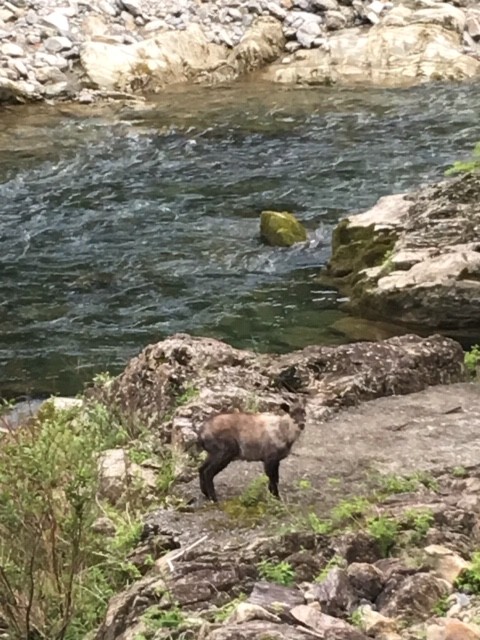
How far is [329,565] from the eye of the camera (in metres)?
4.34

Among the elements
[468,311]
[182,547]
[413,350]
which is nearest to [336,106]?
[468,311]

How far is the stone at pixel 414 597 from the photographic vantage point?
155 inches

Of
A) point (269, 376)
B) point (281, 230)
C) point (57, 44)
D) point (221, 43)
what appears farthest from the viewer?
point (221, 43)

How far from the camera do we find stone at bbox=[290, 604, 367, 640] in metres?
3.69

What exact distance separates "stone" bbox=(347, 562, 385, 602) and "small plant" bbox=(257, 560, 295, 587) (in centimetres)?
27

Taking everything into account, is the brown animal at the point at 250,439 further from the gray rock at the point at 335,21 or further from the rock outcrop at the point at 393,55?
the gray rock at the point at 335,21

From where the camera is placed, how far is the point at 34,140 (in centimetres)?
1825

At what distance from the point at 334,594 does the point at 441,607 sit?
43 centimetres

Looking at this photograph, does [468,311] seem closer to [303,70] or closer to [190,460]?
[190,460]

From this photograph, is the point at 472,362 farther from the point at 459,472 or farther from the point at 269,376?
the point at 459,472

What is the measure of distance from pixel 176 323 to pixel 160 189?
4995mm

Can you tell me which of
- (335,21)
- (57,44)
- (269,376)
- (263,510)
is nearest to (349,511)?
(263,510)

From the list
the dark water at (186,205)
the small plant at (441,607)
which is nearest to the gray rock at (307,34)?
the dark water at (186,205)

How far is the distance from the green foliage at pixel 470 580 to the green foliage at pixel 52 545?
1.69 meters
